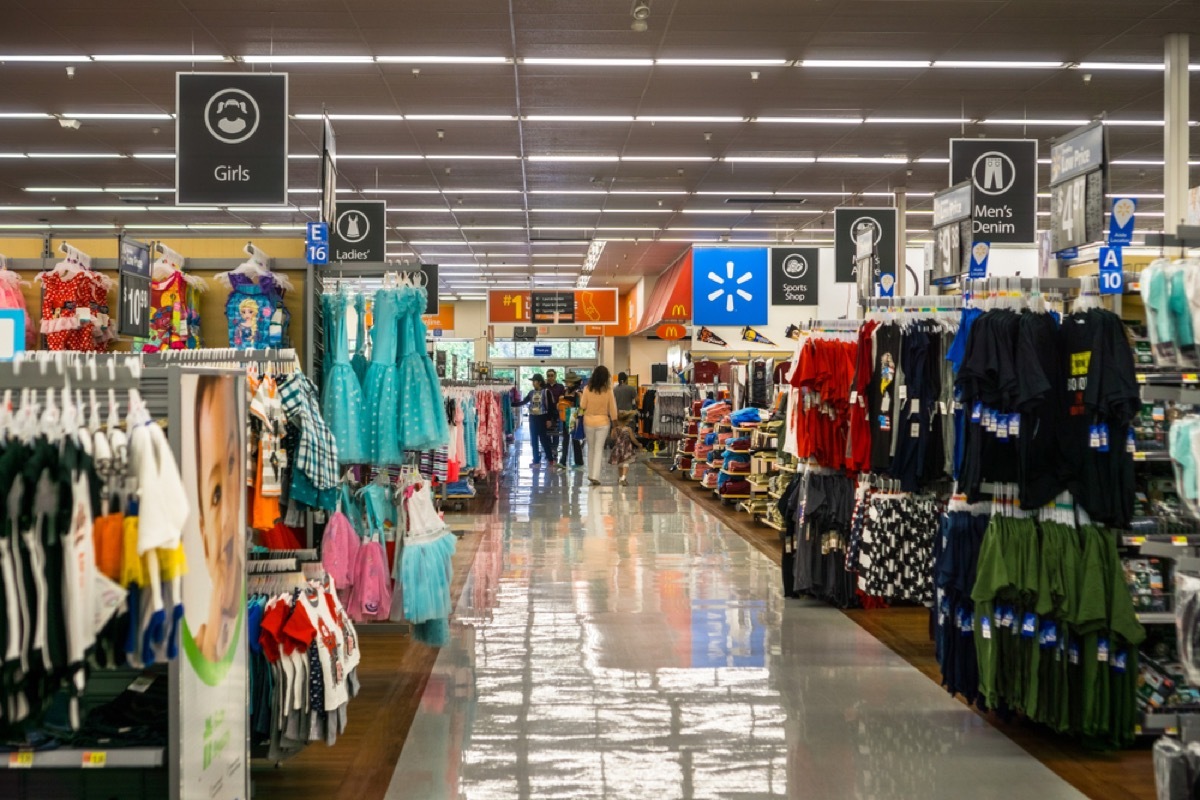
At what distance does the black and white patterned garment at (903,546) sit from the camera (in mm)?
6625

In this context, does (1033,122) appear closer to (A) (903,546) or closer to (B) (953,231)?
(B) (953,231)

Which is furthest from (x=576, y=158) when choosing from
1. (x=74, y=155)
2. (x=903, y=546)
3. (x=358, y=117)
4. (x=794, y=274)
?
(x=903, y=546)

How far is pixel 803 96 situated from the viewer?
11562 mm

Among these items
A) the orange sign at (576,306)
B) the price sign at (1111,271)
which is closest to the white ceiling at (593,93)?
the price sign at (1111,271)

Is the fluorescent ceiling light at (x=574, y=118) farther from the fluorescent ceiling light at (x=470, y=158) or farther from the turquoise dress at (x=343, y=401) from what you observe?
the turquoise dress at (x=343, y=401)

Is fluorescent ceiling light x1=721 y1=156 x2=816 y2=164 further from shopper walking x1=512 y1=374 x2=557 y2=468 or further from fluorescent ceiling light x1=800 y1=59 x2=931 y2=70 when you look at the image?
shopper walking x1=512 y1=374 x2=557 y2=468

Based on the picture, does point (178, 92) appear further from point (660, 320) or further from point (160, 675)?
point (660, 320)

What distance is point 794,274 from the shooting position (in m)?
16.4

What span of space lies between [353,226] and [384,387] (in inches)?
340

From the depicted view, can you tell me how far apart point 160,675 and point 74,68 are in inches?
355

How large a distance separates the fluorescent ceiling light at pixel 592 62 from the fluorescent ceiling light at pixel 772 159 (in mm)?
4207

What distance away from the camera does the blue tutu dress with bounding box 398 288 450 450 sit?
5430 mm

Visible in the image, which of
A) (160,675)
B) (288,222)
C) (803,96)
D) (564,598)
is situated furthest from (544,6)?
(288,222)

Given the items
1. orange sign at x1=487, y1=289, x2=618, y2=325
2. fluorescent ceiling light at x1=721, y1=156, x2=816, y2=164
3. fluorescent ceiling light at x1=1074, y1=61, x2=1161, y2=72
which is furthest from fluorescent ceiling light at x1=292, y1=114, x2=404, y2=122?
orange sign at x1=487, y1=289, x2=618, y2=325
